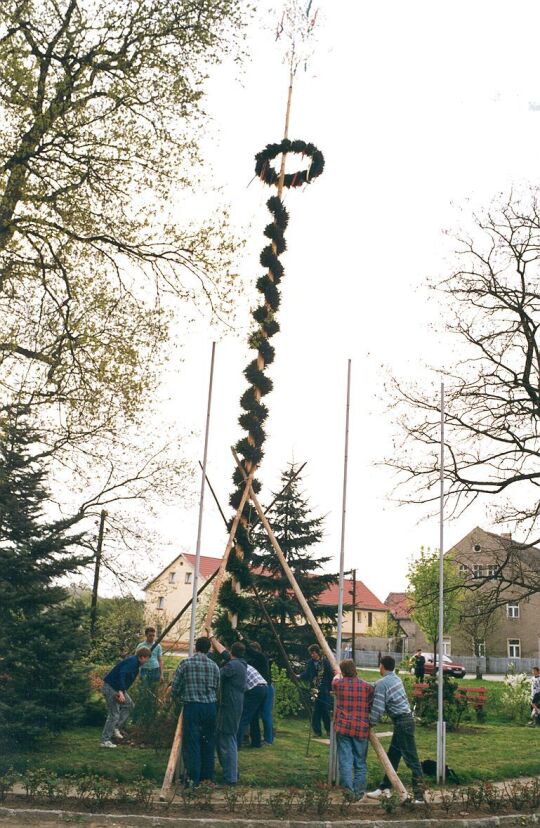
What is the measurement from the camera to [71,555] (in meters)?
14.2

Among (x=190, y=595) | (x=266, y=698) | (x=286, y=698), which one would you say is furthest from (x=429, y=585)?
(x=266, y=698)

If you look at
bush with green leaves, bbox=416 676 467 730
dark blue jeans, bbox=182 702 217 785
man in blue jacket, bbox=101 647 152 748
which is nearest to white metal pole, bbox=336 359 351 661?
dark blue jeans, bbox=182 702 217 785

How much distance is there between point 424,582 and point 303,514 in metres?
31.1

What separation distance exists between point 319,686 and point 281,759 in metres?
3.13

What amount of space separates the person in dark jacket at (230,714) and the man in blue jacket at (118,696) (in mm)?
2285

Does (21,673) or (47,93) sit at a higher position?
(47,93)

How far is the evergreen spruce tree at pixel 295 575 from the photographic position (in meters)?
22.8

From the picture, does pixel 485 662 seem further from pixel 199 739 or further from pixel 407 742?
pixel 199 739

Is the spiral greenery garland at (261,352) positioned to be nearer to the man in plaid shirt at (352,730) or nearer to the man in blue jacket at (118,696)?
the man in blue jacket at (118,696)

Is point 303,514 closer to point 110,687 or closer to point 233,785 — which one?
point 110,687

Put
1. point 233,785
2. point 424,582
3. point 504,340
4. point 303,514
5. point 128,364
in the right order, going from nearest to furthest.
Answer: point 233,785
point 128,364
point 504,340
point 303,514
point 424,582

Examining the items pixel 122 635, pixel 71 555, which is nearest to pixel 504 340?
Result: pixel 71 555

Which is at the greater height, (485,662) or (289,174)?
(289,174)

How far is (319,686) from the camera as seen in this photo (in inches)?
618
